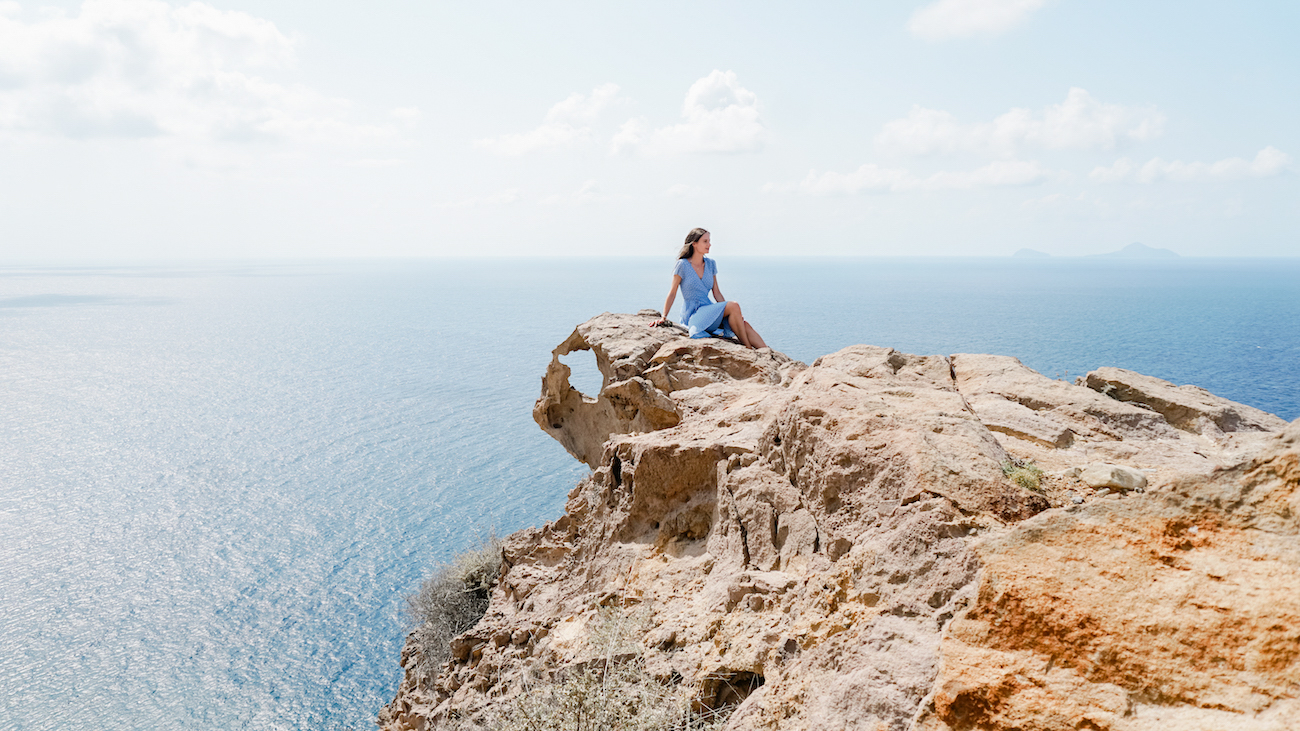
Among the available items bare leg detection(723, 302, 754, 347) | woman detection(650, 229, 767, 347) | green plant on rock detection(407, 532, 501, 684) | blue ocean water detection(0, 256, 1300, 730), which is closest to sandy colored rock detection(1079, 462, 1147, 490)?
woman detection(650, 229, 767, 347)

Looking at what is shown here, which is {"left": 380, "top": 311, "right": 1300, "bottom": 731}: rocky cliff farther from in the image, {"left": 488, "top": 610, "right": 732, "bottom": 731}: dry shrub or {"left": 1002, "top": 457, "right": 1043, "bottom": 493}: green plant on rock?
{"left": 488, "top": 610, "right": 732, "bottom": 731}: dry shrub

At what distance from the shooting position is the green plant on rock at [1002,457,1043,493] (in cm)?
422

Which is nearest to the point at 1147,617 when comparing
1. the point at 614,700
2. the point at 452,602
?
the point at 614,700

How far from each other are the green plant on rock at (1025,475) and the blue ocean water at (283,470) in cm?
2471

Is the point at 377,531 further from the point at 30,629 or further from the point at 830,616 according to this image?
the point at 830,616

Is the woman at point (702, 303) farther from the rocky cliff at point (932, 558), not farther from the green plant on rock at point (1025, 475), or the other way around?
the green plant on rock at point (1025, 475)

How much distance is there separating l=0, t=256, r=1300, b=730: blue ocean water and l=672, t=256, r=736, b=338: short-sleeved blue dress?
66.1ft

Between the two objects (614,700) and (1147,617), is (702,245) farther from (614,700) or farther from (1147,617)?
(1147,617)

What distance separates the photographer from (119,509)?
3962cm

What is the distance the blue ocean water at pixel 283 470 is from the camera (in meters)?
25.8

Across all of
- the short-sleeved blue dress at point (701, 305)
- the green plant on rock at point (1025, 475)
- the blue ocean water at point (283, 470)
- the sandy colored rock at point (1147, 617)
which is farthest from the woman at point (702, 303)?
the blue ocean water at point (283, 470)

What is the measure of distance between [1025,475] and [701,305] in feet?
24.5

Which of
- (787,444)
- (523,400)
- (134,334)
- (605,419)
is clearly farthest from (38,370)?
(787,444)

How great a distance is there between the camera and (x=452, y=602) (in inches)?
547
